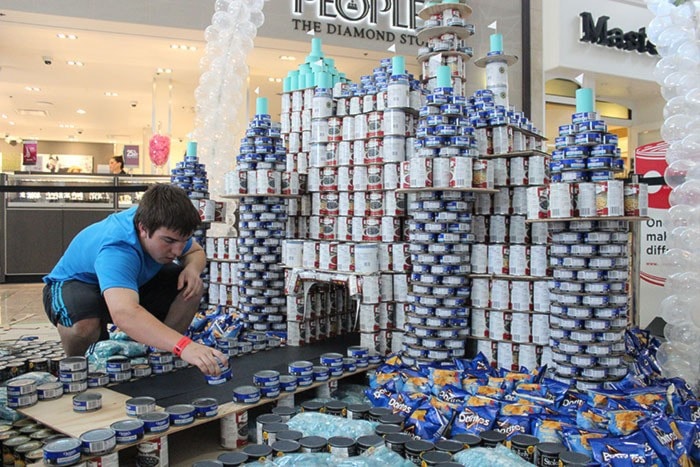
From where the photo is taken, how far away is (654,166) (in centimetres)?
590

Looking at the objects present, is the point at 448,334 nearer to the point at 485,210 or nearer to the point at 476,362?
the point at 476,362

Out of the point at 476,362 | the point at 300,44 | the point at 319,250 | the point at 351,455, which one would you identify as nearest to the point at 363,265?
the point at 319,250

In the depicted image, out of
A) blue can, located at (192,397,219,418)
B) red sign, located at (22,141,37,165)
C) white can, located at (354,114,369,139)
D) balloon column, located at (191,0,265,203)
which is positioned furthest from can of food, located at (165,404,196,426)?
red sign, located at (22,141,37,165)

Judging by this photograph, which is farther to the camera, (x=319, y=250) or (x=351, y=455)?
(x=319, y=250)

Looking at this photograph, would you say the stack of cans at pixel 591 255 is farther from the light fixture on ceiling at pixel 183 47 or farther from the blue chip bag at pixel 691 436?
the light fixture on ceiling at pixel 183 47

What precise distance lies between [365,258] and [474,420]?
1538mm

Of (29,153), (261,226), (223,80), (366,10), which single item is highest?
A: (366,10)

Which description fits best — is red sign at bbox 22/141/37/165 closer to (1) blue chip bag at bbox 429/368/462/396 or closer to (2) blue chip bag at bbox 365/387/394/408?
(2) blue chip bag at bbox 365/387/394/408

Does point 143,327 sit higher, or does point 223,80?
point 223,80

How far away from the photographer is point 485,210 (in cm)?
413

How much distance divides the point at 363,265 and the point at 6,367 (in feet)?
7.19

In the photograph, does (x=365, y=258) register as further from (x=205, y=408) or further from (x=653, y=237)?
(x=653, y=237)

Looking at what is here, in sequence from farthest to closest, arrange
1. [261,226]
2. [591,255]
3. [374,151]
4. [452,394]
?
[261,226] → [374,151] → [591,255] → [452,394]


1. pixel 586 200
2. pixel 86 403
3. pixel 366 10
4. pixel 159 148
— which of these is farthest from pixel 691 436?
pixel 159 148
